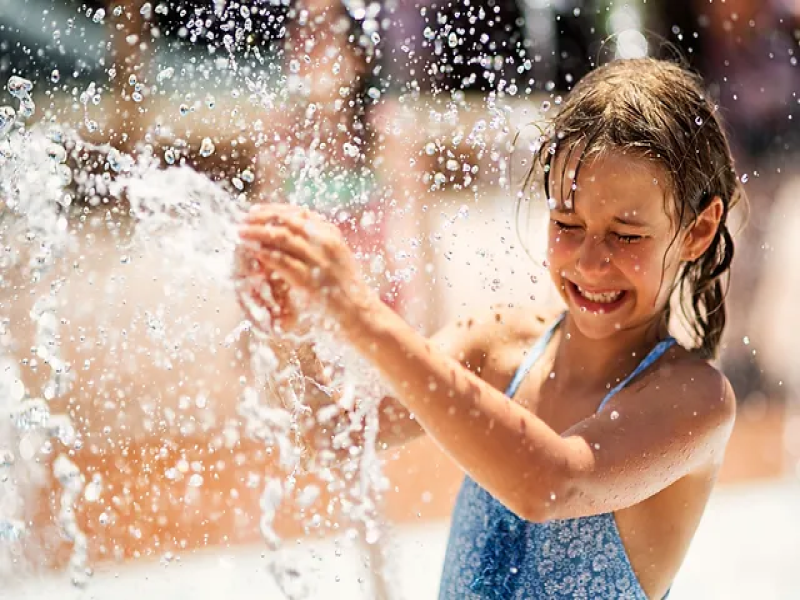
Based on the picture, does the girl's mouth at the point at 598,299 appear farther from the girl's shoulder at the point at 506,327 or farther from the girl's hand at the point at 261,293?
the girl's hand at the point at 261,293

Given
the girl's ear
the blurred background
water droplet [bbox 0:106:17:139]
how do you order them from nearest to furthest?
1. the girl's ear
2. water droplet [bbox 0:106:17:139]
3. the blurred background

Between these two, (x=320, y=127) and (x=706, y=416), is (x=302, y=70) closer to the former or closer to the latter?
(x=320, y=127)

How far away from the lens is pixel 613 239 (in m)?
1.28

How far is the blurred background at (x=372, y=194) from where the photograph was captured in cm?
242

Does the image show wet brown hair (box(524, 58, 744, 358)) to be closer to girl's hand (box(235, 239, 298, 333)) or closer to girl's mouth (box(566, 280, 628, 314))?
girl's mouth (box(566, 280, 628, 314))

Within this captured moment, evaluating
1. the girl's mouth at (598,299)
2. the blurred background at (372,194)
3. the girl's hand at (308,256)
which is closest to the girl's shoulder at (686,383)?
the girl's mouth at (598,299)

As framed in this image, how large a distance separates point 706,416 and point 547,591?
1.11ft

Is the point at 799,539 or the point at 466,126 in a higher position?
the point at 466,126

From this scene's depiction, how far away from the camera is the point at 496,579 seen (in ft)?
4.60

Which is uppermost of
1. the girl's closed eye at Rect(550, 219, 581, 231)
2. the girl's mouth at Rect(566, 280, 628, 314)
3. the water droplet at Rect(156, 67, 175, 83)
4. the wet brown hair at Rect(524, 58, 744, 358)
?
the water droplet at Rect(156, 67, 175, 83)

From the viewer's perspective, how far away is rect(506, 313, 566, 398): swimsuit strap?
5.01ft

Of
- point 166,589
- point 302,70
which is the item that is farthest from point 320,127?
point 166,589

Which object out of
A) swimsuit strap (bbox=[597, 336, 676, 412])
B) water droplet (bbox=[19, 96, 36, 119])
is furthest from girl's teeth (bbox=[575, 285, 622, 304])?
water droplet (bbox=[19, 96, 36, 119])

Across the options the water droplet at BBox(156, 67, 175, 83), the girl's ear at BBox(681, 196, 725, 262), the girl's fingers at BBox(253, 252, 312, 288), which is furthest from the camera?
the water droplet at BBox(156, 67, 175, 83)
